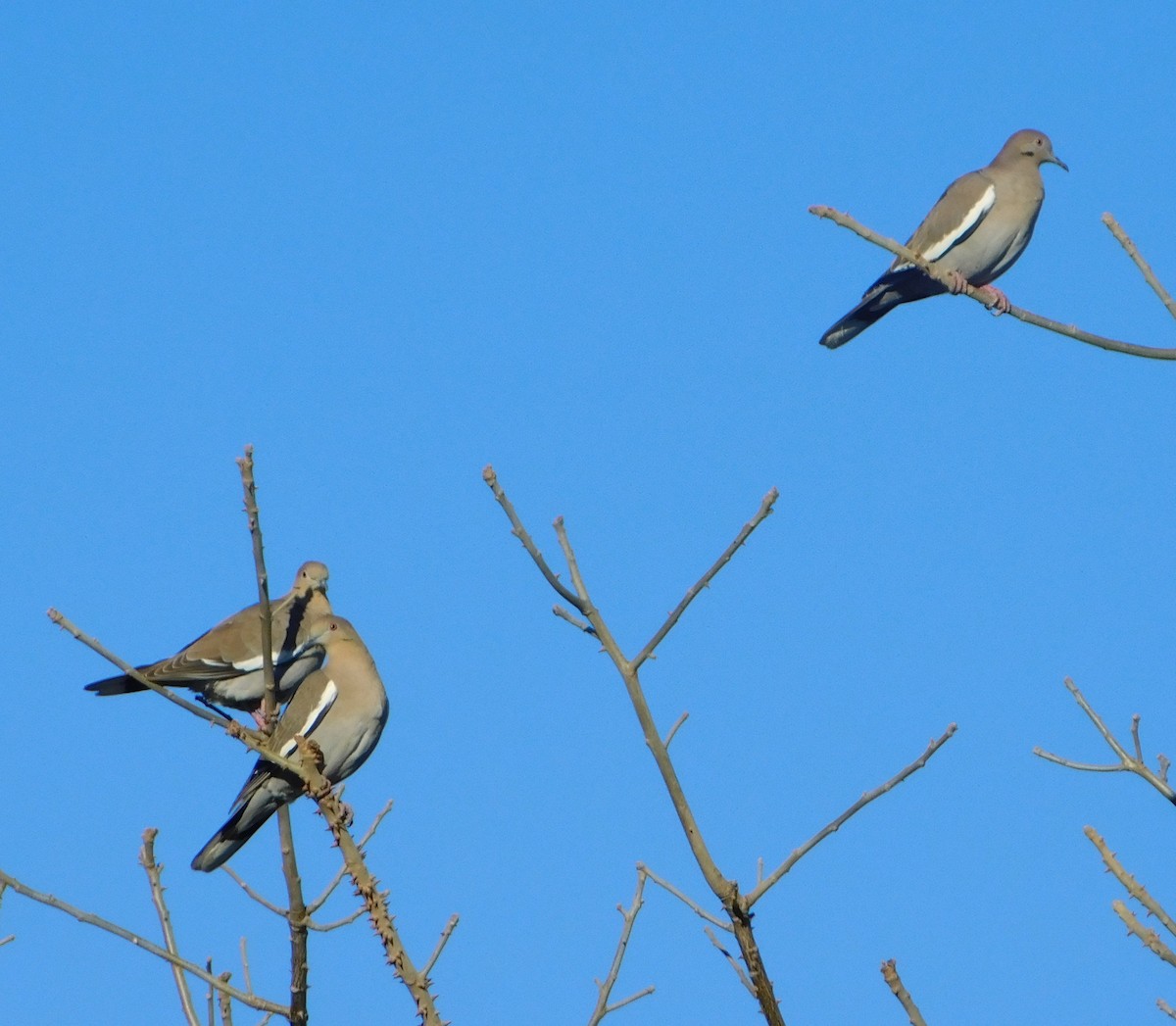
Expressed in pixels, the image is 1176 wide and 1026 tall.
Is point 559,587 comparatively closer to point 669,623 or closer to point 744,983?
point 669,623

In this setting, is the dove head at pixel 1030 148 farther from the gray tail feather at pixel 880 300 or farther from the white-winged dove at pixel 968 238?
the gray tail feather at pixel 880 300

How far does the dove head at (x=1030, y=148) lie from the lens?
34.1 ft

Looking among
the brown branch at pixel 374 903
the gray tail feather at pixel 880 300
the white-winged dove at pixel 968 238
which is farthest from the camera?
the white-winged dove at pixel 968 238

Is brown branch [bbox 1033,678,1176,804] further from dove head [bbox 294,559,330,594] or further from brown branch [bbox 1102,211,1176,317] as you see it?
dove head [bbox 294,559,330,594]

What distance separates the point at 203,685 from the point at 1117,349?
628 cm

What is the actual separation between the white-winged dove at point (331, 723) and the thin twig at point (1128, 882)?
5.11m

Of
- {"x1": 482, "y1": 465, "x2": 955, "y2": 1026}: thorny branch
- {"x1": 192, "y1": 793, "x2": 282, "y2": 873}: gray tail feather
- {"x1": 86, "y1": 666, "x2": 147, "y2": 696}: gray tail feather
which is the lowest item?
{"x1": 482, "y1": 465, "x2": 955, "y2": 1026}: thorny branch

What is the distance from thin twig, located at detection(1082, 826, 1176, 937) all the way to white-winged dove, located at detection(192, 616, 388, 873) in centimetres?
511

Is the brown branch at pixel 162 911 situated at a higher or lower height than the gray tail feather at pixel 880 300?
lower

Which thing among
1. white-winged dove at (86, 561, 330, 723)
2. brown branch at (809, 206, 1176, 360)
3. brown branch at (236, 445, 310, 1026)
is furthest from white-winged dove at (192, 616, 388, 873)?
brown branch at (809, 206, 1176, 360)

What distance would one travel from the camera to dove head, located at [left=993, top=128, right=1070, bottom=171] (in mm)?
10406

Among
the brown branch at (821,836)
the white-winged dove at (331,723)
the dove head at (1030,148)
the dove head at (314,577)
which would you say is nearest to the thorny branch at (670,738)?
the brown branch at (821,836)

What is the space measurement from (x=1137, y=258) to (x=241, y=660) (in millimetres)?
6281

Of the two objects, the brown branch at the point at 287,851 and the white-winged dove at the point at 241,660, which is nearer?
the brown branch at the point at 287,851
